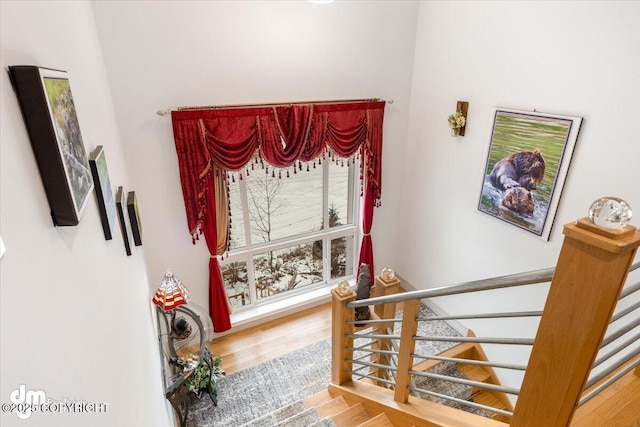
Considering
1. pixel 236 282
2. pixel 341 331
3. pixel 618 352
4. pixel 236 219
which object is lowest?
pixel 236 282

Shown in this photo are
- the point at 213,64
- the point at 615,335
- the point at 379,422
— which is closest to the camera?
the point at 615,335

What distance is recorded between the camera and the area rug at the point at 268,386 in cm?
314

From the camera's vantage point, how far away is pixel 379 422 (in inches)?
75.7

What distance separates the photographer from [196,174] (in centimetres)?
321

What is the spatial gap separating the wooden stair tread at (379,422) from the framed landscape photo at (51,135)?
176cm

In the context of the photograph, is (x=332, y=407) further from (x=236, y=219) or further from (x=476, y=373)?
(x=236, y=219)

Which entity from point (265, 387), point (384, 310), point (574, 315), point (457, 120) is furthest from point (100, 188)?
point (457, 120)

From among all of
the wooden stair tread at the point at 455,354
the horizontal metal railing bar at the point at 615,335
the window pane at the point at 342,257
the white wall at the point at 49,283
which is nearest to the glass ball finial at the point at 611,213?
the horizontal metal railing bar at the point at 615,335

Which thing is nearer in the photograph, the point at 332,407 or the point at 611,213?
the point at 611,213

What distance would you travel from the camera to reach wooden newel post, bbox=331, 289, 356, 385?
2.19 metres

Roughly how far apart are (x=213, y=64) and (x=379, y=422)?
3.01 meters

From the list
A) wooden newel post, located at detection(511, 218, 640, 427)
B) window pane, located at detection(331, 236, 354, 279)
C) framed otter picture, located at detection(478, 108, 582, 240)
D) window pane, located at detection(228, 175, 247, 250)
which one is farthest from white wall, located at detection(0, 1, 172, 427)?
window pane, located at detection(331, 236, 354, 279)

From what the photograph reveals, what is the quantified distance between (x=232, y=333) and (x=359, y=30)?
364cm

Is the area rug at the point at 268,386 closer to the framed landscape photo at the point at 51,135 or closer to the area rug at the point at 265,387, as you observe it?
the area rug at the point at 265,387
